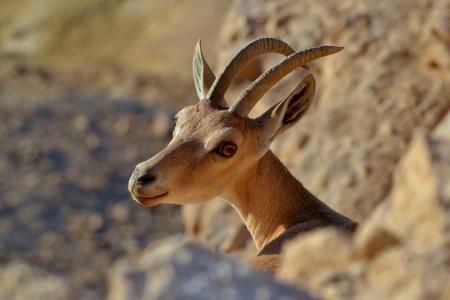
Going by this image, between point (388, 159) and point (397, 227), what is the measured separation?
21.5ft

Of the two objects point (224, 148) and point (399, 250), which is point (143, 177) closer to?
point (224, 148)

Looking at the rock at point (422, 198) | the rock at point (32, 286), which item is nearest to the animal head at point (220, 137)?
the rock at point (32, 286)

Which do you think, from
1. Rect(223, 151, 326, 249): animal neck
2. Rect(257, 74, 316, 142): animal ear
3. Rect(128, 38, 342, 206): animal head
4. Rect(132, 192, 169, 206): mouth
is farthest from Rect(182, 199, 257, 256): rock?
Rect(132, 192, 169, 206): mouth

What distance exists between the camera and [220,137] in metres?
8.75

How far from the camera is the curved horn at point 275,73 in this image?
8.83 metres

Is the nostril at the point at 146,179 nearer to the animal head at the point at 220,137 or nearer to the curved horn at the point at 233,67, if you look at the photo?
the animal head at the point at 220,137

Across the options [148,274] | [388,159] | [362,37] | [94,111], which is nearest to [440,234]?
[148,274]

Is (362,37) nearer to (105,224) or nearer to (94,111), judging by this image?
(105,224)

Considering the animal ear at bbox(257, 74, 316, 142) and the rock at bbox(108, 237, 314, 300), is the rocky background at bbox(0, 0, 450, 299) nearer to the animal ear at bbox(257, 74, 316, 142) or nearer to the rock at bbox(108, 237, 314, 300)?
the rock at bbox(108, 237, 314, 300)

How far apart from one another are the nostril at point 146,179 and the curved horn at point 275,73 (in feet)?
3.07

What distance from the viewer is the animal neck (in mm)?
9125

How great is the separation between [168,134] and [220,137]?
1191 cm

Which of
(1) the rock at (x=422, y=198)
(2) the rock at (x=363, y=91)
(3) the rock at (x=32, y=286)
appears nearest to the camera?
(1) the rock at (x=422, y=198)

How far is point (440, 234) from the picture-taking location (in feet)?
16.5
